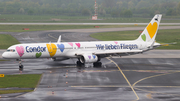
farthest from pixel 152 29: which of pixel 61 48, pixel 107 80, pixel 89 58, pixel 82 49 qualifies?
pixel 107 80

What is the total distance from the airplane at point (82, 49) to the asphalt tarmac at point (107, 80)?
1.97 meters

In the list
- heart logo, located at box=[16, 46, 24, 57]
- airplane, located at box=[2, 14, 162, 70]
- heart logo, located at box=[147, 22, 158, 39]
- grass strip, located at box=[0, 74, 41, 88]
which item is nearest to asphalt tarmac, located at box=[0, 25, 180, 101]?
grass strip, located at box=[0, 74, 41, 88]

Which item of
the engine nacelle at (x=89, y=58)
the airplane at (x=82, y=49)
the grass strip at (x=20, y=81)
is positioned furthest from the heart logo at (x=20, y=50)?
the engine nacelle at (x=89, y=58)

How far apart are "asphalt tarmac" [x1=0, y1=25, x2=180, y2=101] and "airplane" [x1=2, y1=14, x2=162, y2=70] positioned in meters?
1.97

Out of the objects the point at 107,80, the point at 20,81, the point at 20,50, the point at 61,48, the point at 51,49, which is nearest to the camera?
the point at 20,81

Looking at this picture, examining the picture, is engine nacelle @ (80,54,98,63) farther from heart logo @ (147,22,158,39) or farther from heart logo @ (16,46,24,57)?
heart logo @ (147,22,158,39)

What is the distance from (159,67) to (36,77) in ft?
73.2

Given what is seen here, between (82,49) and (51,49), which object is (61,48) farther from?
(82,49)

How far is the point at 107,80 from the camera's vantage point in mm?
38406

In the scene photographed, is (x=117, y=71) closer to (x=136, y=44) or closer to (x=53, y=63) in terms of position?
(x=136, y=44)

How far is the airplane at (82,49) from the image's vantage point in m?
46.3

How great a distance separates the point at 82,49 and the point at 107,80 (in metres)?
12.6

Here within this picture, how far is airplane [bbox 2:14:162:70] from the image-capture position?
1822 inches

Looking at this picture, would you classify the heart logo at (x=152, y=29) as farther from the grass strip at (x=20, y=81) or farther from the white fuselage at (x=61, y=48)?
the grass strip at (x=20, y=81)
